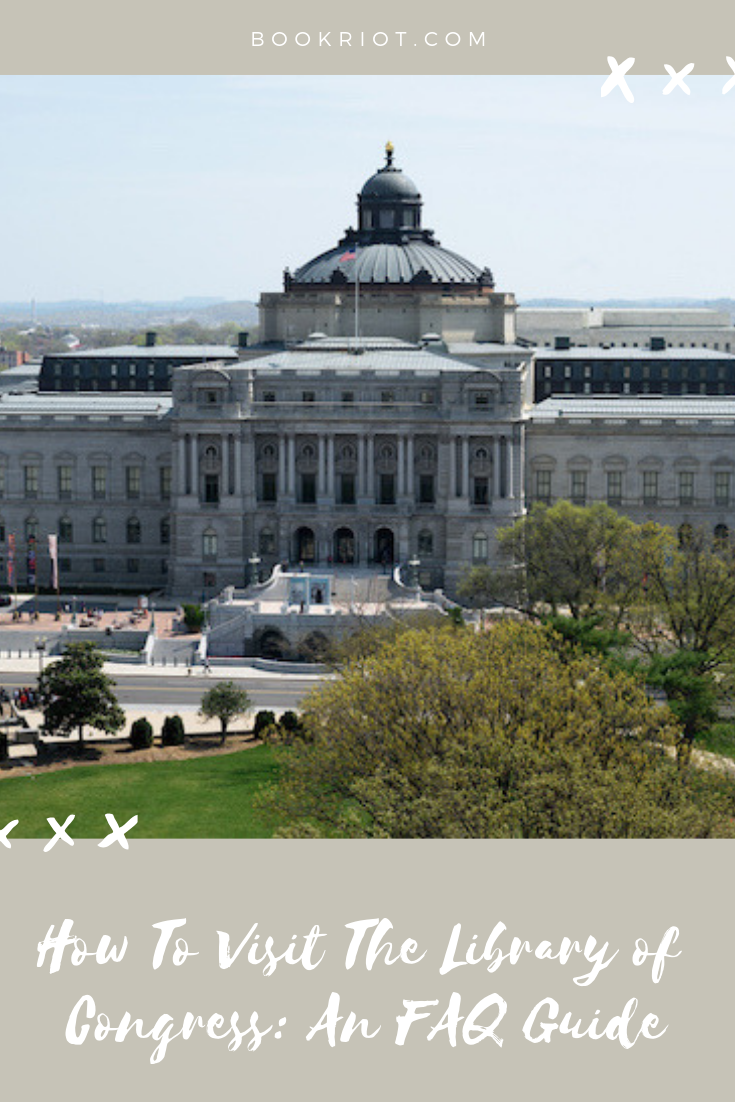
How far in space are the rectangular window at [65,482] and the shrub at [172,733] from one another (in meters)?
51.7

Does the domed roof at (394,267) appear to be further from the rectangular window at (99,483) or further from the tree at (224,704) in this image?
the tree at (224,704)

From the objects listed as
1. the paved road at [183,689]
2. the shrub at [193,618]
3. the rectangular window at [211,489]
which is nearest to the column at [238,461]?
the rectangular window at [211,489]

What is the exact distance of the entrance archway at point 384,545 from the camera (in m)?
134

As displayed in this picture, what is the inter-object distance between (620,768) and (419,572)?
74473 millimetres

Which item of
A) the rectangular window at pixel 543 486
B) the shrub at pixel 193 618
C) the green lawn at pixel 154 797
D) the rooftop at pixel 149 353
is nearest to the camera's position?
the green lawn at pixel 154 797

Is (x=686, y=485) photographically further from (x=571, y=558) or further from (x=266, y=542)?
(x=266, y=542)

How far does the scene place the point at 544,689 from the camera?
65.6 m

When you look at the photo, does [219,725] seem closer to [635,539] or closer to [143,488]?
[635,539]

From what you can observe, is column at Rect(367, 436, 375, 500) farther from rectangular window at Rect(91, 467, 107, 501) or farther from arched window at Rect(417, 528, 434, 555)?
rectangular window at Rect(91, 467, 107, 501)

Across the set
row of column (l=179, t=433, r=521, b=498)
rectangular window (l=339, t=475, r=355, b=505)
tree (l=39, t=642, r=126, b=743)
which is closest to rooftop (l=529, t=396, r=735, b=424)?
row of column (l=179, t=433, r=521, b=498)

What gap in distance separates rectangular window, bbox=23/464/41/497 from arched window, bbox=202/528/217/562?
16.2 metres

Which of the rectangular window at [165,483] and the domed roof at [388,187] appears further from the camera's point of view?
the domed roof at [388,187]
